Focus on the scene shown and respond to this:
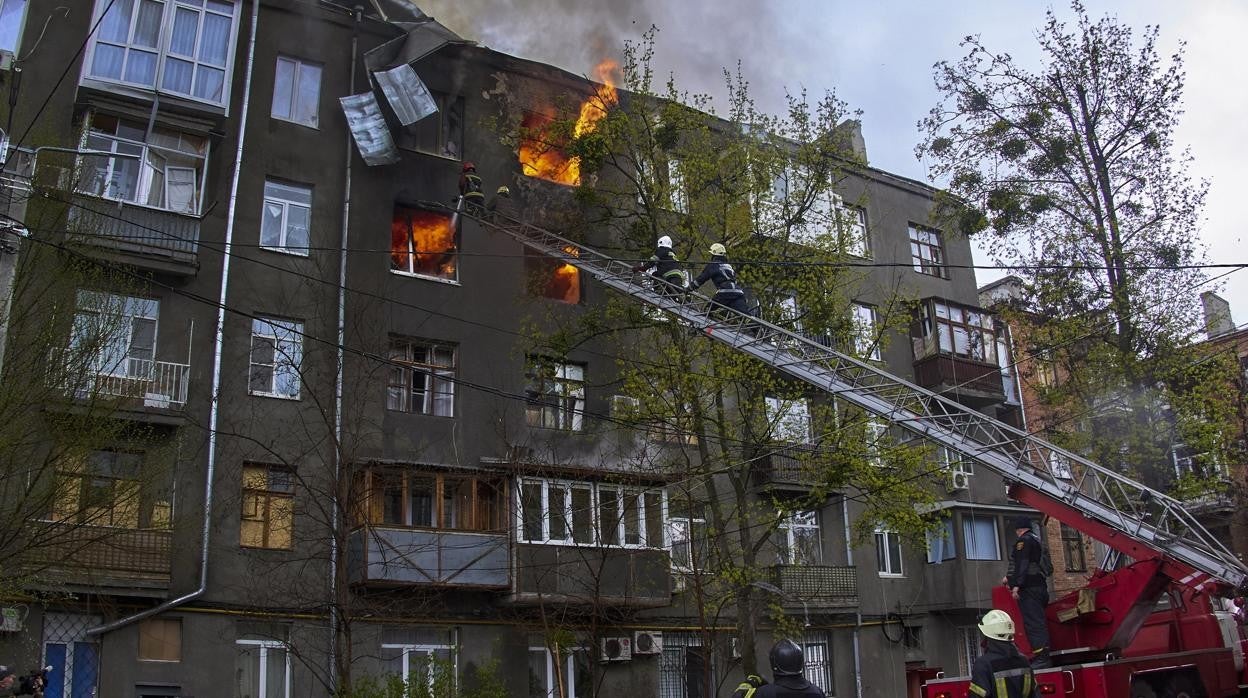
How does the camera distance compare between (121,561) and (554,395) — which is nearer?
(121,561)

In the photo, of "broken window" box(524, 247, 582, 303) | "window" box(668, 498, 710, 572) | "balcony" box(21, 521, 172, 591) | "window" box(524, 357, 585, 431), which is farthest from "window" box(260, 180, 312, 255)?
"window" box(668, 498, 710, 572)

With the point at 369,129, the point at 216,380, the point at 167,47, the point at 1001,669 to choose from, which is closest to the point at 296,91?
the point at 369,129

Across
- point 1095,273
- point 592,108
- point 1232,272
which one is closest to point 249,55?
point 592,108

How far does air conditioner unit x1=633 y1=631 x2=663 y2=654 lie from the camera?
2570 centimetres

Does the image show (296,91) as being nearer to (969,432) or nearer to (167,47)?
(167,47)

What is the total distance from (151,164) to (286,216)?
3012mm

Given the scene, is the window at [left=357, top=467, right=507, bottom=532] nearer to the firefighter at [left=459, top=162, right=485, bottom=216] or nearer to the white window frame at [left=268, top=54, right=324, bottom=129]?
the firefighter at [left=459, top=162, right=485, bottom=216]

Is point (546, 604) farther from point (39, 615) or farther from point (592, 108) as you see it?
point (592, 108)

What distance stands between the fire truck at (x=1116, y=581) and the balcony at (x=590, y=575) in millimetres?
8544

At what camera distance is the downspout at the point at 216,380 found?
20.8m

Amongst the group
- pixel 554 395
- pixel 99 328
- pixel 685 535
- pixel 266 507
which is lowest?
pixel 685 535

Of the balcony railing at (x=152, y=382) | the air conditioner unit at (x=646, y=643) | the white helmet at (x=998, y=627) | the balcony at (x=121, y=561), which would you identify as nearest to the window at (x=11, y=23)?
the balcony railing at (x=152, y=382)

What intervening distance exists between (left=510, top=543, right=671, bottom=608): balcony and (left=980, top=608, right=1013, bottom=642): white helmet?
13.7m

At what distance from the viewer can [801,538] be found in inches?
1193
